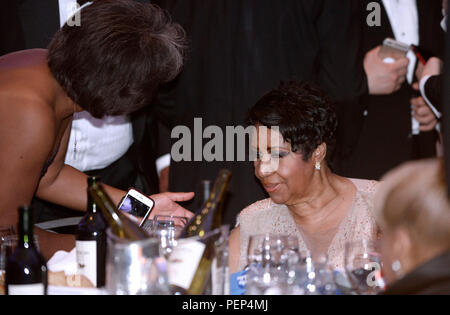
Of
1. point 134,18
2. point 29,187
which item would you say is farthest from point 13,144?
point 134,18

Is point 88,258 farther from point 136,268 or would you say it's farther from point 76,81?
point 76,81

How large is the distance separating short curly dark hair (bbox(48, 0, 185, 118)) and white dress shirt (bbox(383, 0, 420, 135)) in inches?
69.3

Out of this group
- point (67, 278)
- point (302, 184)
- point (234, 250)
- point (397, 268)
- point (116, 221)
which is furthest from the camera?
point (302, 184)

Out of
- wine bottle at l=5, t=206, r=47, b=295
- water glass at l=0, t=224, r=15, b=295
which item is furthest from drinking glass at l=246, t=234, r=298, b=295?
water glass at l=0, t=224, r=15, b=295

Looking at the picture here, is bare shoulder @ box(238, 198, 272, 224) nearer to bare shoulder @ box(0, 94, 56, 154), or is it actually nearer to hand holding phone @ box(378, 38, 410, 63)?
bare shoulder @ box(0, 94, 56, 154)

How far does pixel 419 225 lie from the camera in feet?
2.91

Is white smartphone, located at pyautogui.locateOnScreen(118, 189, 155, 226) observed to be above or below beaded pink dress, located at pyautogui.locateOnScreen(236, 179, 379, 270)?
above

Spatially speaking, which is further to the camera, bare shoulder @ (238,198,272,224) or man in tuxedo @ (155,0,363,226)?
man in tuxedo @ (155,0,363,226)

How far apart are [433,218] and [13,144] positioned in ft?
4.60

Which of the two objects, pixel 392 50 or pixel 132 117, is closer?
pixel 392 50

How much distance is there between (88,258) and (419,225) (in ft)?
2.93

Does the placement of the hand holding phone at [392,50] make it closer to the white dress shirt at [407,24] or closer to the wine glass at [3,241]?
the white dress shirt at [407,24]

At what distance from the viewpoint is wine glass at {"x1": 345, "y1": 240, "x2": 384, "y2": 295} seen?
136 centimetres

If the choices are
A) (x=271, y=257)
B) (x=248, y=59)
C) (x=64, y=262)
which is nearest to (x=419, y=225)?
(x=271, y=257)
